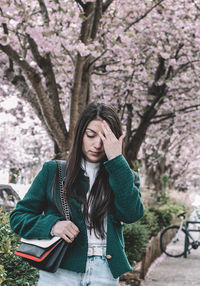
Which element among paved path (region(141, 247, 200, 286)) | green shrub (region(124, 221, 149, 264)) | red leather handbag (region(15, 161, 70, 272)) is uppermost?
red leather handbag (region(15, 161, 70, 272))

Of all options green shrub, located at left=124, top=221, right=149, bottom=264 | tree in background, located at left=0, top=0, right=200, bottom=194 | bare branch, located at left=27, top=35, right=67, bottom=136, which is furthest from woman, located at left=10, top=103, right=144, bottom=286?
bare branch, located at left=27, top=35, right=67, bottom=136

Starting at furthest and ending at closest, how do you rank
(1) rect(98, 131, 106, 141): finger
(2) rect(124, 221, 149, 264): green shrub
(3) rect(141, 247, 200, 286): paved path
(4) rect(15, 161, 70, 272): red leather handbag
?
1. (3) rect(141, 247, 200, 286): paved path
2. (2) rect(124, 221, 149, 264): green shrub
3. (1) rect(98, 131, 106, 141): finger
4. (4) rect(15, 161, 70, 272): red leather handbag

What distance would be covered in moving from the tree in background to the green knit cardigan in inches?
154

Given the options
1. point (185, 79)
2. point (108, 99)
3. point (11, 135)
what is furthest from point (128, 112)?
point (11, 135)

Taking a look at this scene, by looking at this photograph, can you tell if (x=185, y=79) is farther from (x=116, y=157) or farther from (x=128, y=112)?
(x=116, y=157)

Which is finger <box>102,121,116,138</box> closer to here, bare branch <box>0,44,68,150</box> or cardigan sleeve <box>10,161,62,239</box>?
cardigan sleeve <box>10,161,62,239</box>

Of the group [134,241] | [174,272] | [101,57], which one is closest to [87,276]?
[134,241]

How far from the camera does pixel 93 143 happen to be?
6.97ft

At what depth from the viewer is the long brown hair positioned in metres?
2.05

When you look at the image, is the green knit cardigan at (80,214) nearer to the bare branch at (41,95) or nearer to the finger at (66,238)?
the finger at (66,238)

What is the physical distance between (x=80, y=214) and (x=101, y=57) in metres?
7.84

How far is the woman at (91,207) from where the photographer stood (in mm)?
1967

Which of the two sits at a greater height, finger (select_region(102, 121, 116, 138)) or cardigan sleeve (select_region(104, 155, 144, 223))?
finger (select_region(102, 121, 116, 138))

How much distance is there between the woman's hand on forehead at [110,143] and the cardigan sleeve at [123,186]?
27 millimetres
